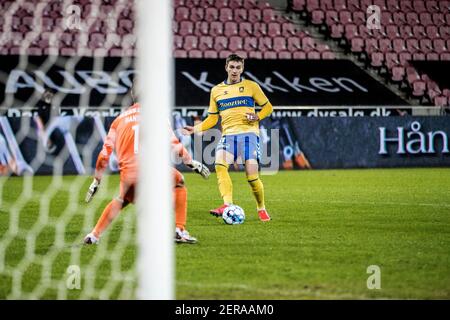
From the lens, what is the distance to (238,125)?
8508 mm

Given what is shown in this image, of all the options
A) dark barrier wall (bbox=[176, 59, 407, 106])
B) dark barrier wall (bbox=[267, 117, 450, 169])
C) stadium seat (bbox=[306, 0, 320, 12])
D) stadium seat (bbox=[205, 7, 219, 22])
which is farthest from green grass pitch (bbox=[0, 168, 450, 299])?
stadium seat (bbox=[306, 0, 320, 12])

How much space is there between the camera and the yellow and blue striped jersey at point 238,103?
28.0 ft

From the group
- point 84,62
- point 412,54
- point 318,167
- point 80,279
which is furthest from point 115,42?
point 80,279

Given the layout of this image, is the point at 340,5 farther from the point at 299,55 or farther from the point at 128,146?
the point at 128,146

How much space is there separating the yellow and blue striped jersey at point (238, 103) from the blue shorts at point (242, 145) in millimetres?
62

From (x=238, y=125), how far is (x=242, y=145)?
218 mm

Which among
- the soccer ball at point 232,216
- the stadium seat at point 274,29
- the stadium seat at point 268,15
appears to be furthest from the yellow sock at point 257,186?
the stadium seat at point 268,15

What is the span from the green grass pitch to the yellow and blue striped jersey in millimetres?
967

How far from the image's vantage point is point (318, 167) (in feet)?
54.2

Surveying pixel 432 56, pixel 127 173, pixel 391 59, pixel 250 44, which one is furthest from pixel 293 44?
pixel 127 173

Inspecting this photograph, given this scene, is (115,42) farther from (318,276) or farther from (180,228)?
(318,276)

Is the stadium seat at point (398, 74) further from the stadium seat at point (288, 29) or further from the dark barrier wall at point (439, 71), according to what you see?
the stadium seat at point (288, 29)
